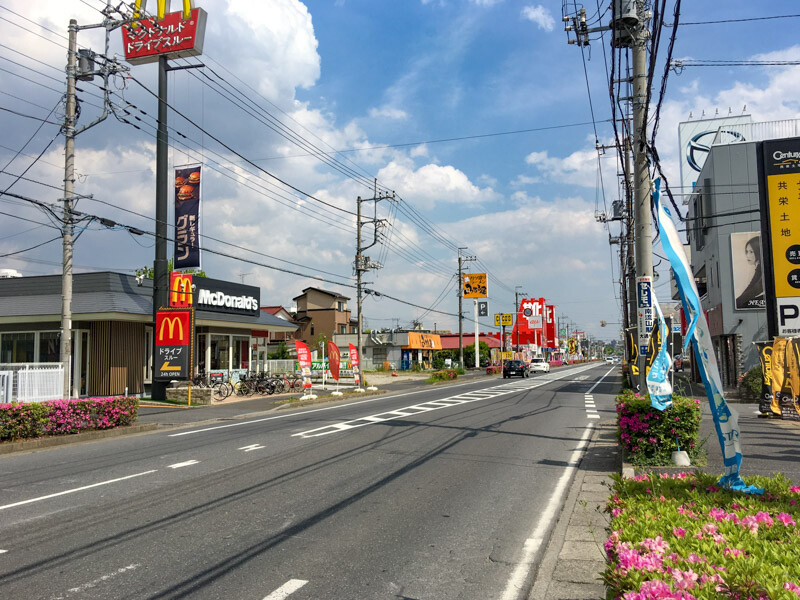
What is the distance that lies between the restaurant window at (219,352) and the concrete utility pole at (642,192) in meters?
25.5

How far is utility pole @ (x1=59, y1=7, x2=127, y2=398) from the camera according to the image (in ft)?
53.6

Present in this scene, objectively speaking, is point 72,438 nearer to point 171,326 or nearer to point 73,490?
point 73,490

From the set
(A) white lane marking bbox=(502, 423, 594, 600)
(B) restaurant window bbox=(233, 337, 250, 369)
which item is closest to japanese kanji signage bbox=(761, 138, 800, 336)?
(A) white lane marking bbox=(502, 423, 594, 600)

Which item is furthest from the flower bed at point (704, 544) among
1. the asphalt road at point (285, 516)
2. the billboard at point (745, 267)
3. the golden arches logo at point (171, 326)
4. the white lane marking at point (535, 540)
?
the billboard at point (745, 267)

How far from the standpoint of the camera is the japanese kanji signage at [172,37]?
27.3 meters

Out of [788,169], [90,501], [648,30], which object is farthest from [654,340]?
[788,169]

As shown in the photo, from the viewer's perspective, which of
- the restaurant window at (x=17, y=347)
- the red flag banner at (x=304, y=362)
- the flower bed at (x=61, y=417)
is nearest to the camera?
the flower bed at (x=61, y=417)

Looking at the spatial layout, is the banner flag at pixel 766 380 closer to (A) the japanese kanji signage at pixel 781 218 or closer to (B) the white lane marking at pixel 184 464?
(A) the japanese kanji signage at pixel 781 218

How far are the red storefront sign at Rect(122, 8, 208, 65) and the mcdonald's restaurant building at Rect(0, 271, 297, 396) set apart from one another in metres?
11.0

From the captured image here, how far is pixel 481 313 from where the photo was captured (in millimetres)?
69750

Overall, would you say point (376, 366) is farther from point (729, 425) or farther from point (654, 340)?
point (729, 425)

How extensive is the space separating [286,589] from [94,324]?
79.4 feet

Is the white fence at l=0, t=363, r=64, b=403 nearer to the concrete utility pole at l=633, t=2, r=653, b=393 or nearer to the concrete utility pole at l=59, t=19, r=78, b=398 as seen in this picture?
the concrete utility pole at l=59, t=19, r=78, b=398

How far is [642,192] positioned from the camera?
10.2 m
